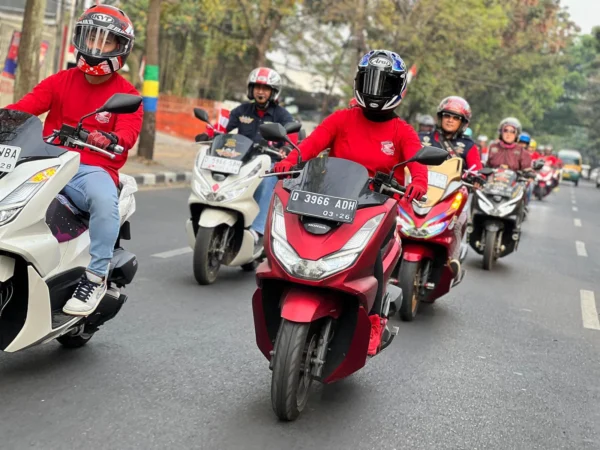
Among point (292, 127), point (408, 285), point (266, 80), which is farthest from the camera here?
point (266, 80)

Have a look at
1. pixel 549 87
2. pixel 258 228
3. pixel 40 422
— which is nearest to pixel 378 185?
pixel 40 422

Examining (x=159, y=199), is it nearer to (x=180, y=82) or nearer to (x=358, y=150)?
(x=358, y=150)

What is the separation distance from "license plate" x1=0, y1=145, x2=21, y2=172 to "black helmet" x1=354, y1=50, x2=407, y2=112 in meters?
1.88

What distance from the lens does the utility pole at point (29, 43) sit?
13.1 m

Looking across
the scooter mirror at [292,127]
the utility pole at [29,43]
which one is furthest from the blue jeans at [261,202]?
the utility pole at [29,43]

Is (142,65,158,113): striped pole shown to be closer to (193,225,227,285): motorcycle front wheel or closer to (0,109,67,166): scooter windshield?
(193,225,227,285): motorcycle front wheel

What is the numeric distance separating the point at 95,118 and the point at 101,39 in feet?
1.48

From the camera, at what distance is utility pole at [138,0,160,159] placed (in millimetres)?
17016

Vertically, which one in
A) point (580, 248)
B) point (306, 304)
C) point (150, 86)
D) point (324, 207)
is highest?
point (324, 207)

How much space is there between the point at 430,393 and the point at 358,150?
1.43 m

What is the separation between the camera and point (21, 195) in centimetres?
379

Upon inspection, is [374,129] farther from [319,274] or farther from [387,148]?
[319,274]

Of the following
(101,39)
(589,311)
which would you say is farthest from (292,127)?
(589,311)

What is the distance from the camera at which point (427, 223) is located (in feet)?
22.5
